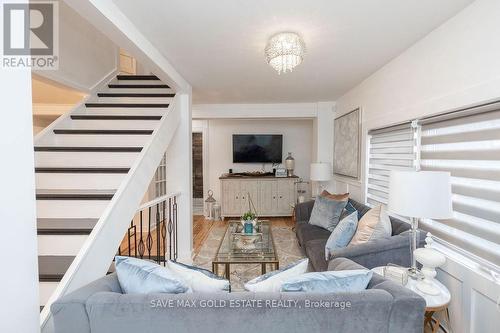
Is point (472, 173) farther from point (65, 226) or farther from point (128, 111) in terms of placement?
point (128, 111)

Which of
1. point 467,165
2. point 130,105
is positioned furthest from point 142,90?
point 467,165

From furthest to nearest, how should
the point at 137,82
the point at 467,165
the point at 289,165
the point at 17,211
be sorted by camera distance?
1. the point at 289,165
2. the point at 137,82
3. the point at 467,165
4. the point at 17,211

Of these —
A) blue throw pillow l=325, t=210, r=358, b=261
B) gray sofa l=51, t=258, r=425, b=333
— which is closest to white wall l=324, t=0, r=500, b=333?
blue throw pillow l=325, t=210, r=358, b=261

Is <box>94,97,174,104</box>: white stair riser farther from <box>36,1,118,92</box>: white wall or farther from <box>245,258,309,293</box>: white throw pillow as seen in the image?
<box>245,258,309,293</box>: white throw pillow

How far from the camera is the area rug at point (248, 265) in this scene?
3.04 meters

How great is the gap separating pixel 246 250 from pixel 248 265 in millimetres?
762

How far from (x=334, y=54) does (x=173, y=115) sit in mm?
1980

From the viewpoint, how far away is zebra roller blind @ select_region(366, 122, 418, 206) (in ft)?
8.46

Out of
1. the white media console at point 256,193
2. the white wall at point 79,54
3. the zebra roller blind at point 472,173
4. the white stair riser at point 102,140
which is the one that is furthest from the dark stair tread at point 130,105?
the zebra roller blind at point 472,173

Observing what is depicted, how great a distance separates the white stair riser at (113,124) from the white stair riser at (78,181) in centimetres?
82

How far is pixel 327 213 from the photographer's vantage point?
11.4 ft

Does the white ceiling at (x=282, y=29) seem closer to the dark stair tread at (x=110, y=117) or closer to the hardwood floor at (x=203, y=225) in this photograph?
the dark stair tread at (x=110, y=117)

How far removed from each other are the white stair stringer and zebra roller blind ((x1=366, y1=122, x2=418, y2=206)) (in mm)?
2538

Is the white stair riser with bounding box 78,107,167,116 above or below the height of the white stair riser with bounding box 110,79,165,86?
below
